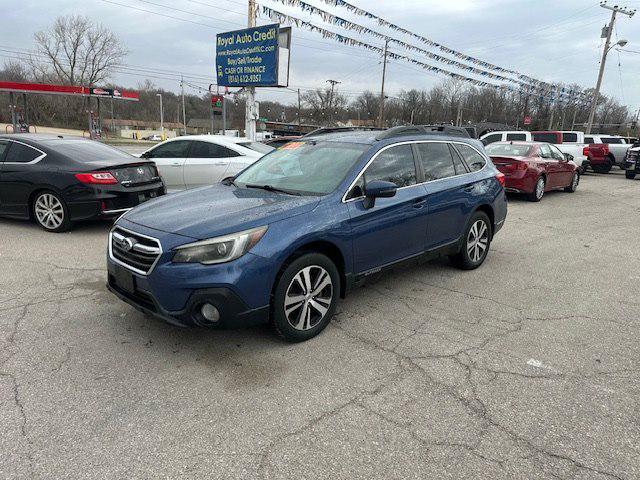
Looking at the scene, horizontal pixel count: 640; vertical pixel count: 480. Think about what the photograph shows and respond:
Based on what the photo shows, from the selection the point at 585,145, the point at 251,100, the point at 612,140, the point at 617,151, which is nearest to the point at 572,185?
the point at 585,145

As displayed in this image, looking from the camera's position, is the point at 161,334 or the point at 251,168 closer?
the point at 161,334

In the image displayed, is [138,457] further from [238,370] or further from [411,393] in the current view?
[411,393]

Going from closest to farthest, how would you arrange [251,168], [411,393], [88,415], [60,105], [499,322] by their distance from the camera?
[88,415], [411,393], [499,322], [251,168], [60,105]

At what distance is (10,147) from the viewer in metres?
7.16

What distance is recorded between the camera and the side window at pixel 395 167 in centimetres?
423

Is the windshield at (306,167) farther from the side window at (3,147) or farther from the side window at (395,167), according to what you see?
the side window at (3,147)

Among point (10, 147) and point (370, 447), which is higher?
point (10, 147)

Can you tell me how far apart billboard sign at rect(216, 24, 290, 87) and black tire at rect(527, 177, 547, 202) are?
986 centimetres

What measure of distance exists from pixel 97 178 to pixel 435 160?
4828mm

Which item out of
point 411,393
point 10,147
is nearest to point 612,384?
point 411,393

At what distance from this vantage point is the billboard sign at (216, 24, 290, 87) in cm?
1655

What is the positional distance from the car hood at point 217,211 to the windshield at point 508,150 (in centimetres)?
950

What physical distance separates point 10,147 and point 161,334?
17.8 ft

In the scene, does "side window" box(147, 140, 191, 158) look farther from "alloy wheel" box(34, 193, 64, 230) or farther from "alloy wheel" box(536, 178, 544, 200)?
"alloy wheel" box(536, 178, 544, 200)
